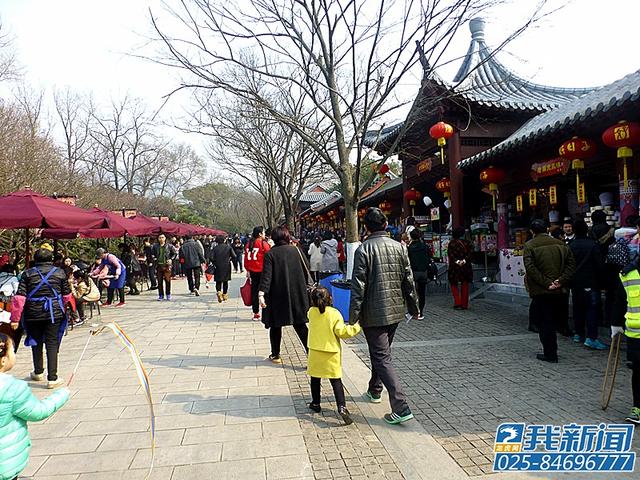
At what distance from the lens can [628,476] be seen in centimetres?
290

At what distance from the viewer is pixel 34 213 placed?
6.61 meters

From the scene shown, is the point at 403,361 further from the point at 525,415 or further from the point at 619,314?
the point at 619,314

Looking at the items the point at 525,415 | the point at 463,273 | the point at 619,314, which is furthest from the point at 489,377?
the point at 463,273

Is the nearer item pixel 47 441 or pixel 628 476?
pixel 628 476

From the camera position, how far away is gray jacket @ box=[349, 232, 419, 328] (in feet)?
12.6

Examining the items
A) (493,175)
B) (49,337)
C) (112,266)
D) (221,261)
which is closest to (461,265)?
(493,175)

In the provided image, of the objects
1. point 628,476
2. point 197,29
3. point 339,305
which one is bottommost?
point 628,476

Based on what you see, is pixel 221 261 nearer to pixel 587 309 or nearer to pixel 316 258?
pixel 316 258

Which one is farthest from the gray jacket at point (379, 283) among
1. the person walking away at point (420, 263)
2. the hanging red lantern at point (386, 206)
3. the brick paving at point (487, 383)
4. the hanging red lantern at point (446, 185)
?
the hanging red lantern at point (386, 206)

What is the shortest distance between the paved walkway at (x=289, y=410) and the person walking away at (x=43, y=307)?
1.37 ft

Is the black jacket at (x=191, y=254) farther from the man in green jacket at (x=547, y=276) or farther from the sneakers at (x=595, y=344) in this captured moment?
the sneakers at (x=595, y=344)

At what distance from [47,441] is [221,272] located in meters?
7.22

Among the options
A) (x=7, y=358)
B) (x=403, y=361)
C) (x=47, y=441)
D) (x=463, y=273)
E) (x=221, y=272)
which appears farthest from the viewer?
(x=221, y=272)

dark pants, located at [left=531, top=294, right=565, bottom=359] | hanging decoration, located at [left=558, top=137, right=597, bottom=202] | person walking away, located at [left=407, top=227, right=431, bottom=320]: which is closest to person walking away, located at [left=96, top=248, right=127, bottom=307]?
person walking away, located at [left=407, top=227, right=431, bottom=320]
